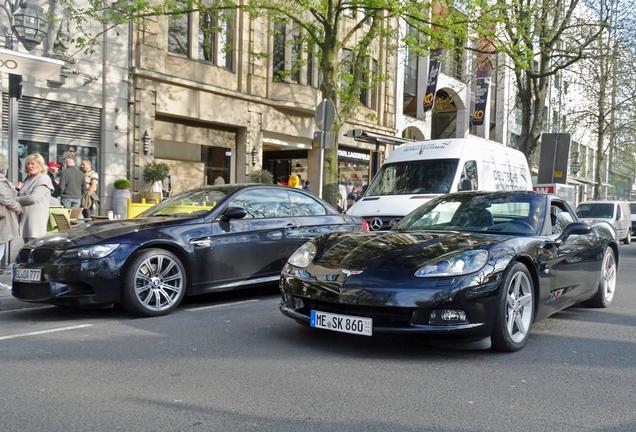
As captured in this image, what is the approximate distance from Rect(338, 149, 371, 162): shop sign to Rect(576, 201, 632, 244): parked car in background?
9.37 m

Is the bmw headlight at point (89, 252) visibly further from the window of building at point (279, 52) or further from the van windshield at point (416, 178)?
the window of building at point (279, 52)

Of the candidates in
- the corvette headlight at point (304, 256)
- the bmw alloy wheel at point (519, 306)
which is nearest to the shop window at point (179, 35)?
the corvette headlight at point (304, 256)

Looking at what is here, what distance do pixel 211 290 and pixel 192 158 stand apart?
14.2 meters

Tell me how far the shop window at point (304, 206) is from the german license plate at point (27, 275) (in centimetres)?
312

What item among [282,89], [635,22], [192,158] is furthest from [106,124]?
[635,22]

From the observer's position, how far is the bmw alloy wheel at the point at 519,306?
196 inches

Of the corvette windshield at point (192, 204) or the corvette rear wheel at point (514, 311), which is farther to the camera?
the corvette windshield at point (192, 204)

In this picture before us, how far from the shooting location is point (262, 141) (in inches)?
894

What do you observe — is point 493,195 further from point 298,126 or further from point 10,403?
point 298,126

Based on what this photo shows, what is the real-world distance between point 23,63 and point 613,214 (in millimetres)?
20179

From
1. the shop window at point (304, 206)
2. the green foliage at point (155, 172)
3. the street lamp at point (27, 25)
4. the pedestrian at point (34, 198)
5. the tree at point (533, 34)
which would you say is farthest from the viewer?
the green foliage at point (155, 172)

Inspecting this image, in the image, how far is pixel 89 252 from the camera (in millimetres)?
5996

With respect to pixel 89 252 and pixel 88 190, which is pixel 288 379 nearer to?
pixel 89 252

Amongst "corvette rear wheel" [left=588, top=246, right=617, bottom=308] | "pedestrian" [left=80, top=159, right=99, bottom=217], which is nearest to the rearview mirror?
"corvette rear wheel" [left=588, top=246, right=617, bottom=308]
